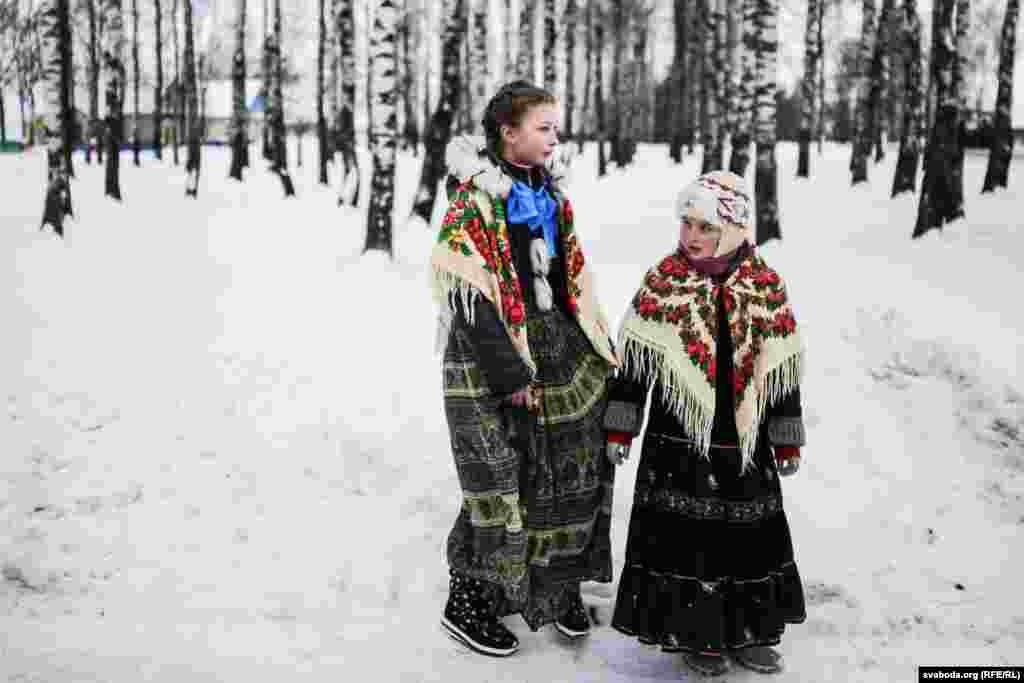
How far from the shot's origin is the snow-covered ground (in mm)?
3525

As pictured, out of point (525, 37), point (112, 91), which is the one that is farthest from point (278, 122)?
point (525, 37)

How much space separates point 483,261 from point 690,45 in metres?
30.3

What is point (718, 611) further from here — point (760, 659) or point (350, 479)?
point (350, 479)

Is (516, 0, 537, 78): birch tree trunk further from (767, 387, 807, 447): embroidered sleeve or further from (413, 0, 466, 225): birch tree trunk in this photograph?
(767, 387, 807, 447): embroidered sleeve

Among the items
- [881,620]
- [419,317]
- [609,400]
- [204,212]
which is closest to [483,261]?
[609,400]

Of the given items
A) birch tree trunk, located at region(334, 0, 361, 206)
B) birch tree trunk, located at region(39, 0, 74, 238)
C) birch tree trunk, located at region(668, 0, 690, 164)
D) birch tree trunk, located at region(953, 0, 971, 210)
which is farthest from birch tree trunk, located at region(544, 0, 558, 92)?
birch tree trunk, located at region(39, 0, 74, 238)

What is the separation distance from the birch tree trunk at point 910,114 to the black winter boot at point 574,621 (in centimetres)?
1336

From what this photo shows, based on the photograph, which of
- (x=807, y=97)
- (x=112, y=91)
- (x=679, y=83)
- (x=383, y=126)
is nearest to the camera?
(x=383, y=126)

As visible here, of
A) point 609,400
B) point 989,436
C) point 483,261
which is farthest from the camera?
point 989,436

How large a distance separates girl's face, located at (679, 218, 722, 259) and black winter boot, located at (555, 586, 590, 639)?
158 cm

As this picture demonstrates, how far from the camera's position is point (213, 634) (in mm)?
3545

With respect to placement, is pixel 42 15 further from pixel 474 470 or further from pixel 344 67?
pixel 474 470

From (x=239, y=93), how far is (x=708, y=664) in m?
21.0

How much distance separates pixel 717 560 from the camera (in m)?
3.27
